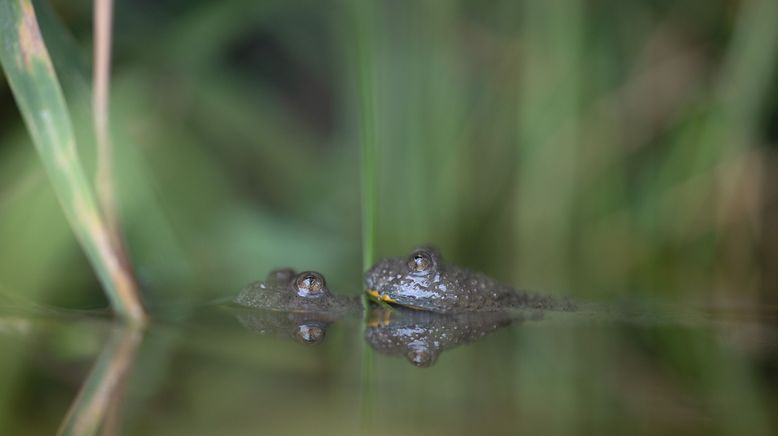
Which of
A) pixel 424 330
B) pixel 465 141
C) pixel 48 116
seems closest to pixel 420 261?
pixel 424 330

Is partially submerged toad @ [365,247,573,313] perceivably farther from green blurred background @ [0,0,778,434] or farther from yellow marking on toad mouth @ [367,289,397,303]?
green blurred background @ [0,0,778,434]

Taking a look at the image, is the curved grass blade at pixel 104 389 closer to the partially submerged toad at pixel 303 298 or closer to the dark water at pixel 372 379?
the dark water at pixel 372 379

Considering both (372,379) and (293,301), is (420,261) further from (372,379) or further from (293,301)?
(372,379)

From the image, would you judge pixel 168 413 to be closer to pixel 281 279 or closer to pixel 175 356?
pixel 175 356

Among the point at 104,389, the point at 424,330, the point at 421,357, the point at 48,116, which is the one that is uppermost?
the point at 48,116

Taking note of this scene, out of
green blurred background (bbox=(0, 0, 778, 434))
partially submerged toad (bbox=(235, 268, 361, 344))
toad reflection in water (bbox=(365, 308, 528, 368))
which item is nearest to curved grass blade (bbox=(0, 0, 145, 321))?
green blurred background (bbox=(0, 0, 778, 434))

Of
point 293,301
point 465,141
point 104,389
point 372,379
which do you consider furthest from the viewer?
point 465,141

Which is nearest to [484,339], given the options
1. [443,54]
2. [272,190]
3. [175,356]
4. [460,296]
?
[460,296]
